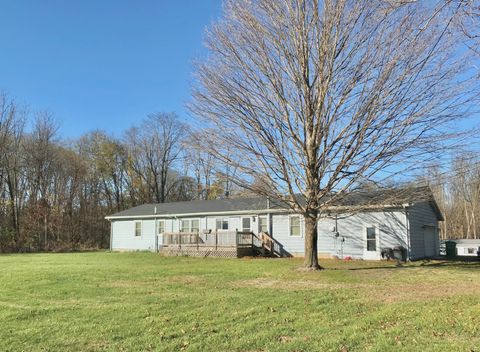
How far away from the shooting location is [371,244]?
69.0ft

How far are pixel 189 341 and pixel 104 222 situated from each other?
38984 millimetres

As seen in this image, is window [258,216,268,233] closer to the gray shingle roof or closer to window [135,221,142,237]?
the gray shingle roof

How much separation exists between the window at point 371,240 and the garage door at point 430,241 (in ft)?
13.1

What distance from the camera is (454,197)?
156 ft

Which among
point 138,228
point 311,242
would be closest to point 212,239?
point 138,228

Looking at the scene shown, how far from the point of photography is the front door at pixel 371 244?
20781 mm

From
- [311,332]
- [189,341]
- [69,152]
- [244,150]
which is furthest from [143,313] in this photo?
[69,152]

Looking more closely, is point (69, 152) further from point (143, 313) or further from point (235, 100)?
point (143, 313)

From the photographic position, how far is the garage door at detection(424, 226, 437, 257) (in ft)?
76.5

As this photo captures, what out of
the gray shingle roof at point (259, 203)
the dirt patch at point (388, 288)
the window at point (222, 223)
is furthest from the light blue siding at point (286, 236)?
the dirt patch at point (388, 288)

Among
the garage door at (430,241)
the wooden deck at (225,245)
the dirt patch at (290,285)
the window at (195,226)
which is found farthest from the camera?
the window at (195,226)

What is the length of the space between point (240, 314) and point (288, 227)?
1645cm

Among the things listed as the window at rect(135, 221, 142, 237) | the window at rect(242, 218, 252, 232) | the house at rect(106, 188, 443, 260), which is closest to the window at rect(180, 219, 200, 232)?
the house at rect(106, 188, 443, 260)

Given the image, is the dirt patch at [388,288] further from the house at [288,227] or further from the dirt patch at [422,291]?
the house at [288,227]
